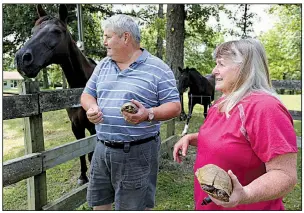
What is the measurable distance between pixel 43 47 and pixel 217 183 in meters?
2.98

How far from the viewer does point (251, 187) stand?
3.33 ft

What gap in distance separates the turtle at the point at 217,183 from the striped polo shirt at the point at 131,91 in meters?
1.05

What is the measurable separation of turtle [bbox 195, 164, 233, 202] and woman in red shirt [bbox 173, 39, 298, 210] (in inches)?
1.8

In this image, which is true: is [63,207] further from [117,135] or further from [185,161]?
[185,161]

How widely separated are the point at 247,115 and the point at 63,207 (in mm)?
2391

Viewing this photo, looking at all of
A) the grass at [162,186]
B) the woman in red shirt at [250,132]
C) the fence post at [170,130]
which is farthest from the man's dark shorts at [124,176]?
the fence post at [170,130]

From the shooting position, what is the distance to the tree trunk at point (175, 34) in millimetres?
9320

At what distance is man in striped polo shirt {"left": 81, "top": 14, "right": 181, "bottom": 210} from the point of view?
1.98m

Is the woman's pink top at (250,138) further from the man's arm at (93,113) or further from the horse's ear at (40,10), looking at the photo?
the horse's ear at (40,10)

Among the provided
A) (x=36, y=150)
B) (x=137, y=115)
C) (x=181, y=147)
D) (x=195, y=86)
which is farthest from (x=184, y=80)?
(x=181, y=147)

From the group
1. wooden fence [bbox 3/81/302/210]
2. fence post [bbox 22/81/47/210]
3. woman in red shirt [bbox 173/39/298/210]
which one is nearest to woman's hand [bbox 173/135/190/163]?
woman in red shirt [bbox 173/39/298/210]

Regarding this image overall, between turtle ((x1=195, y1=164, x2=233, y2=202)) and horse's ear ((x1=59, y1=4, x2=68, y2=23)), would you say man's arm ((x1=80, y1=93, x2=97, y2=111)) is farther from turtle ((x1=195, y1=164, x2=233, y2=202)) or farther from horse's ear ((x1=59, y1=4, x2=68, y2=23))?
horse's ear ((x1=59, y1=4, x2=68, y2=23))

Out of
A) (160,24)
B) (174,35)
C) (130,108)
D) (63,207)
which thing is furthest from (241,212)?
(160,24)

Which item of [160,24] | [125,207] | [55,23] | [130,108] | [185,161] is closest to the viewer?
[130,108]
